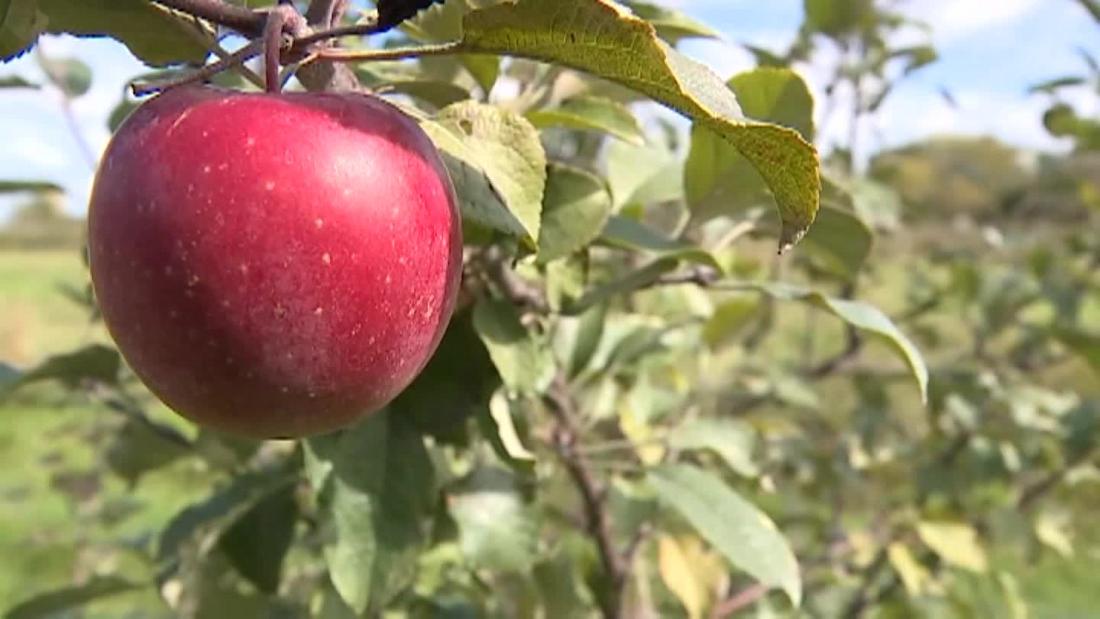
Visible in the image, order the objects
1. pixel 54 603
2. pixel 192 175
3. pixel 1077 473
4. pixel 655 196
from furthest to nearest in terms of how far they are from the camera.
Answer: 1. pixel 1077 473
2. pixel 54 603
3. pixel 655 196
4. pixel 192 175

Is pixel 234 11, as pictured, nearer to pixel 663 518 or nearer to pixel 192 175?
pixel 192 175

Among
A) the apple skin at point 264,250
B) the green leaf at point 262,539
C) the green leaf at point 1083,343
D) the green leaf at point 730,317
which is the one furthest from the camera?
the green leaf at point 1083,343

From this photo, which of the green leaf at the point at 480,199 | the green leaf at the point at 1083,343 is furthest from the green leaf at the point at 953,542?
the green leaf at the point at 480,199

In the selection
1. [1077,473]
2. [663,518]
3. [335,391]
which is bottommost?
[1077,473]

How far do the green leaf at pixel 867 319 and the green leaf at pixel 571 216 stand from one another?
11 cm

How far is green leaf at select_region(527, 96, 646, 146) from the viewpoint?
0.65 metres

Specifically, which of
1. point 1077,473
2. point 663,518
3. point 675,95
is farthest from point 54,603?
point 1077,473

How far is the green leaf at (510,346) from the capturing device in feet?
2.25

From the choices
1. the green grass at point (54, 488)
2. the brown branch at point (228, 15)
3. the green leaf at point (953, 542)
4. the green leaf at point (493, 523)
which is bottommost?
the green grass at point (54, 488)

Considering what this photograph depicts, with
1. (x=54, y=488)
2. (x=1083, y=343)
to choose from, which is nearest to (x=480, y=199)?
(x=1083, y=343)

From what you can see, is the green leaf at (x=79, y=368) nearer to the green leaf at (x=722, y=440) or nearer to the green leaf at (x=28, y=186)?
the green leaf at (x=28, y=186)

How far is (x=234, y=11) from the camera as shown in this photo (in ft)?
1.52

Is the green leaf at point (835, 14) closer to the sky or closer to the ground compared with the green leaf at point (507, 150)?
closer to the ground

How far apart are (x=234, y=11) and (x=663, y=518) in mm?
769
